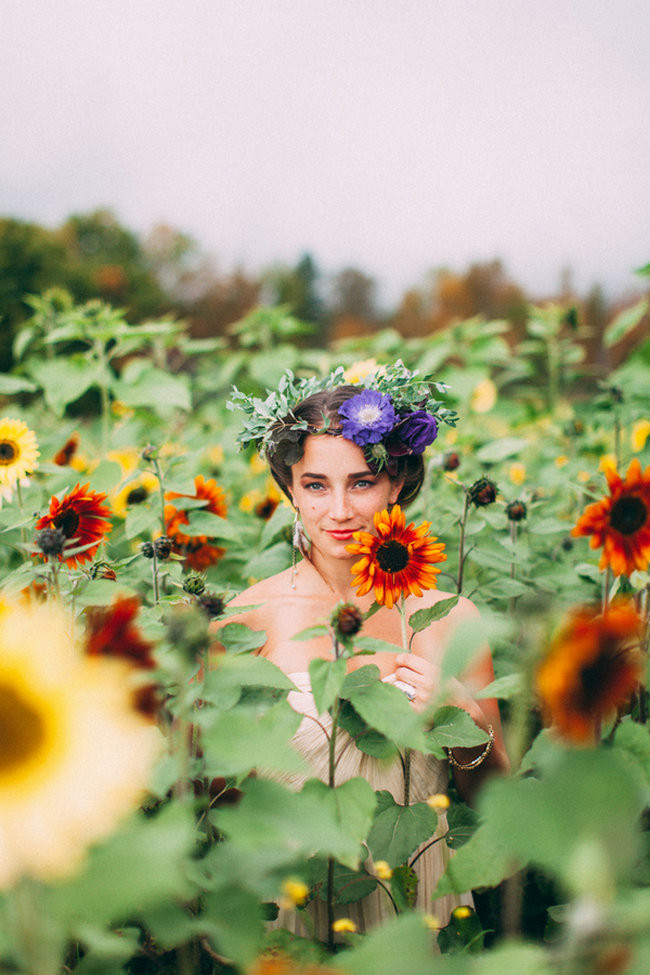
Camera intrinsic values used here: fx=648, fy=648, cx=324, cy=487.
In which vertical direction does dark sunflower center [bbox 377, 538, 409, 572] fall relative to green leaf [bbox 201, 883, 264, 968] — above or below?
above

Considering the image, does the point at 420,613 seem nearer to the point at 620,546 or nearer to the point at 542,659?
the point at 620,546

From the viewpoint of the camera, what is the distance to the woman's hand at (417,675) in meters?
1.20

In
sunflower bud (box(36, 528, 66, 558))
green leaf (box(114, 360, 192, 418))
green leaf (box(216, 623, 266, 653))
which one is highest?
green leaf (box(114, 360, 192, 418))

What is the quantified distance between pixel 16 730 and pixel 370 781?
38.1 inches

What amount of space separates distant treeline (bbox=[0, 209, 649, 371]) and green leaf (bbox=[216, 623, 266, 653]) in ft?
14.8

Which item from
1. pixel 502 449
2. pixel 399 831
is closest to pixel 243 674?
pixel 399 831

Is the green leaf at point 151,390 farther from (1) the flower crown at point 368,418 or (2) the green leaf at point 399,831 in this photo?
(2) the green leaf at point 399,831

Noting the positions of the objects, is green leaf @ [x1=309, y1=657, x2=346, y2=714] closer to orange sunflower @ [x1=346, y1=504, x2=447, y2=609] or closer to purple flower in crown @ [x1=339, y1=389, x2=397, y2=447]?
orange sunflower @ [x1=346, y1=504, x2=447, y2=609]

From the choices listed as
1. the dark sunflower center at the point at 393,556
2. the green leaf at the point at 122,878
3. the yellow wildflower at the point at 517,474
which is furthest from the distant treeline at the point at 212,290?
the green leaf at the point at 122,878

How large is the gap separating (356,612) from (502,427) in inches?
119

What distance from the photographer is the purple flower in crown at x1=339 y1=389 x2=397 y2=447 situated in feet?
4.50

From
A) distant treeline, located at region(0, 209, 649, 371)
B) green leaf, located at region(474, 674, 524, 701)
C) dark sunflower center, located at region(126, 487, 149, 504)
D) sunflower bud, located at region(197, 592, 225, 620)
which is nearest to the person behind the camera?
green leaf, located at region(474, 674, 524, 701)

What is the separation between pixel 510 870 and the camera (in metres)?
0.75

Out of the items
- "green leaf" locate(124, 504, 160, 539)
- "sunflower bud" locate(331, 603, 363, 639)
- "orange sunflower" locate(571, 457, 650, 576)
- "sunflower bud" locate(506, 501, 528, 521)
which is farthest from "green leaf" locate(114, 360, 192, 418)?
"orange sunflower" locate(571, 457, 650, 576)
